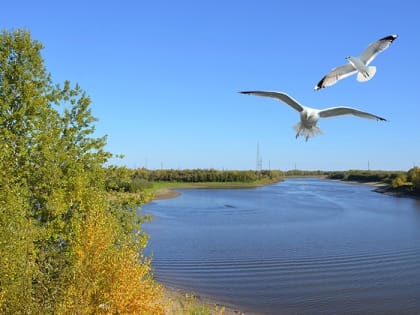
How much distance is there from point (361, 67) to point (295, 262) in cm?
2331

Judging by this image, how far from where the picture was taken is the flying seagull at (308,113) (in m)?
7.99

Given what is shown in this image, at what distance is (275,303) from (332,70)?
604 inches

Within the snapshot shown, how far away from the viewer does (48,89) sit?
57.7ft

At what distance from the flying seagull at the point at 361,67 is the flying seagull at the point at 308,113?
494mm

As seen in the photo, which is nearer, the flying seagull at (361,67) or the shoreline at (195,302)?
the flying seagull at (361,67)

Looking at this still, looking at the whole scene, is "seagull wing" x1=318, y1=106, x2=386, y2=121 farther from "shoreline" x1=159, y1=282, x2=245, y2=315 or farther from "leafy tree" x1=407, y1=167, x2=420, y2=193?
"leafy tree" x1=407, y1=167, x2=420, y2=193

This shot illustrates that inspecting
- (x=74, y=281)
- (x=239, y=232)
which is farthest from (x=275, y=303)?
(x=239, y=232)

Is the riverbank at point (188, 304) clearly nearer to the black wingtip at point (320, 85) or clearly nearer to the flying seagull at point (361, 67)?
the black wingtip at point (320, 85)

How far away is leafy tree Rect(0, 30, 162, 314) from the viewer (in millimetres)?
10977

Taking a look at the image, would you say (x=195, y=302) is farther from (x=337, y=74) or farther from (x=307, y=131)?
(x=337, y=74)

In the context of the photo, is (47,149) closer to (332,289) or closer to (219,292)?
(219,292)

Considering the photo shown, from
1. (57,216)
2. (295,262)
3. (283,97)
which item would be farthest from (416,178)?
(283,97)

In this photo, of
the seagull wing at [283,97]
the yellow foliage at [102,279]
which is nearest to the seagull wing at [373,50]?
the seagull wing at [283,97]

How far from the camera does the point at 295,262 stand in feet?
96.2
